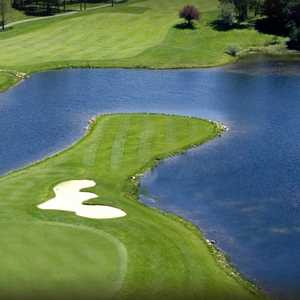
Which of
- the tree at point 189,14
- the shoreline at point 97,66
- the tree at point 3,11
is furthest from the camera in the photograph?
the tree at point 3,11

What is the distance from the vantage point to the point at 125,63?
11688 centimetres

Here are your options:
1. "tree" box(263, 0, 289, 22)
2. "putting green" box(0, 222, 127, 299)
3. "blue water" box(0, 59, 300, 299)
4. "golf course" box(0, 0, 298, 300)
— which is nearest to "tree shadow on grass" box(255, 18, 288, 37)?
"tree" box(263, 0, 289, 22)

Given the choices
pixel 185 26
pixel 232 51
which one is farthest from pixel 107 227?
pixel 185 26

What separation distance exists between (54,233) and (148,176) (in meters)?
18.5

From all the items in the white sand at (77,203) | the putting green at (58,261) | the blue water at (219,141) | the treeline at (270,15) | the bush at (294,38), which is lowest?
the blue water at (219,141)

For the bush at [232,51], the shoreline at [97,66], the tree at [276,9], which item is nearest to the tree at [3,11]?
the shoreline at [97,66]

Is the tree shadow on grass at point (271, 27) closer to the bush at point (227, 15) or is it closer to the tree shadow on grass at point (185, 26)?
the bush at point (227, 15)

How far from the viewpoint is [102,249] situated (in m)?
40.6

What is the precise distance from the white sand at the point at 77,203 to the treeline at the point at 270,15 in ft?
304

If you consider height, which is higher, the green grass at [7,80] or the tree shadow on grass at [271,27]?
the tree shadow on grass at [271,27]

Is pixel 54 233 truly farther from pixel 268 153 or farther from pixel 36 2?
pixel 36 2

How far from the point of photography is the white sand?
160ft

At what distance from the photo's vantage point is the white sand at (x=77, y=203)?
48812mm

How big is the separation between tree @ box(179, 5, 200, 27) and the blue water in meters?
24.4
